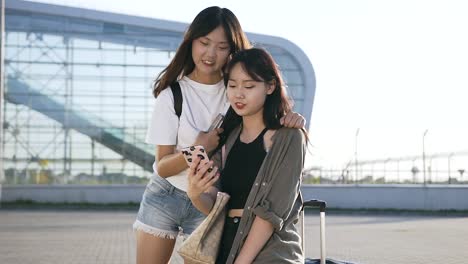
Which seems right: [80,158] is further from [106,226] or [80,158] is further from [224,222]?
[224,222]

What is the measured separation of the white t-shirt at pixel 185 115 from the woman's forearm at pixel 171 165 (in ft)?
0.31

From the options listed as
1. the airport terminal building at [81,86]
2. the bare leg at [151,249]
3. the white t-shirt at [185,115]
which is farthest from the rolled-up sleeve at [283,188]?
the airport terminal building at [81,86]

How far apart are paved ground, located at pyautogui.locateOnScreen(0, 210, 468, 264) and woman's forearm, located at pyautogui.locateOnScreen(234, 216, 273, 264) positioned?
8232 millimetres

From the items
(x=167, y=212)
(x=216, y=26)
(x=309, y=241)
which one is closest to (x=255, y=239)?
(x=167, y=212)

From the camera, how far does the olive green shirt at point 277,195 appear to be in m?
3.17

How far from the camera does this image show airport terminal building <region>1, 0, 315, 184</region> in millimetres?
33875

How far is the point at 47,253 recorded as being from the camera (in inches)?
483

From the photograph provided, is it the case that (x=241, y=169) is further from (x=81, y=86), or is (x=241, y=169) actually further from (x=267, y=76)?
(x=81, y=86)

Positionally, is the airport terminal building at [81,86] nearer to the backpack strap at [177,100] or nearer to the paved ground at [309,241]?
the paved ground at [309,241]

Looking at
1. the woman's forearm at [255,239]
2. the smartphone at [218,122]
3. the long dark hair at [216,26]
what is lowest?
the woman's forearm at [255,239]

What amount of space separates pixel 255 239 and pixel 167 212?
77 cm

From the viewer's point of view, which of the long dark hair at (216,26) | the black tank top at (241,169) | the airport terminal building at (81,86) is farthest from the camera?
the airport terminal building at (81,86)

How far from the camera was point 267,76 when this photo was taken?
330 cm

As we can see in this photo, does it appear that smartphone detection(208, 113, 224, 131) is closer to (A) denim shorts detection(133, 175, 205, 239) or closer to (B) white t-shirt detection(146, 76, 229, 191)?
(B) white t-shirt detection(146, 76, 229, 191)
